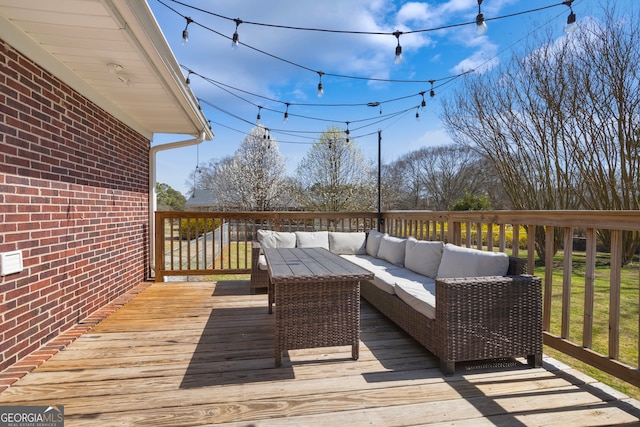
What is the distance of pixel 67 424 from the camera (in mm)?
1660

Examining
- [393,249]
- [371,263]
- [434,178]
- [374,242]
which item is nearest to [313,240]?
[374,242]

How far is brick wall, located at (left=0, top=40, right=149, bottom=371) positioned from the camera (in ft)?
7.38

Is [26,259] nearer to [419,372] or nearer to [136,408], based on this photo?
[136,408]

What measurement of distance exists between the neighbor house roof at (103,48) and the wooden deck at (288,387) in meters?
2.11

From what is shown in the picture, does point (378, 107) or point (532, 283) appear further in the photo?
point (378, 107)

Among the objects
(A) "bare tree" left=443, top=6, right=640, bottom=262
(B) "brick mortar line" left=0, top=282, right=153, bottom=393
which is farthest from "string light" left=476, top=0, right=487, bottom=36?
(A) "bare tree" left=443, top=6, right=640, bottom=262

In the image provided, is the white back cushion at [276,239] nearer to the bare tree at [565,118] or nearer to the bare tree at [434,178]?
the bare tree at [565,118]

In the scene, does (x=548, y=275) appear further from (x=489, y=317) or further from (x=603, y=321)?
(x=603, y=321)

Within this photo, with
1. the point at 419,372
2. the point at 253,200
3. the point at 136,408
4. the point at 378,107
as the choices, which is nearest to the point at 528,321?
the point at 419,372

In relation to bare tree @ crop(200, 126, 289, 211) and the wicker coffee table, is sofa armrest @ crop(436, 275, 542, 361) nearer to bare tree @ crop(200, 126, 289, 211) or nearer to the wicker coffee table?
the wicker coffee table

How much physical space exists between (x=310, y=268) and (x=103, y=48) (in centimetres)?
214

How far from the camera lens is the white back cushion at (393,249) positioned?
12.9 feet

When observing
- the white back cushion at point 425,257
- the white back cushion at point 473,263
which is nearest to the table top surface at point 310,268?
the white back cushion at point 473,263

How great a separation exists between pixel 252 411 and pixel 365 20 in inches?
172
